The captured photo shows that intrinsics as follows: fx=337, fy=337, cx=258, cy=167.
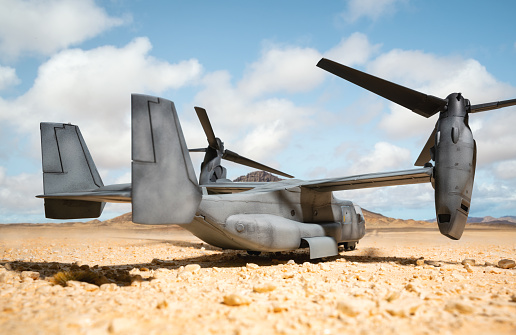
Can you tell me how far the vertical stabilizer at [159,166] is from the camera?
213 inches

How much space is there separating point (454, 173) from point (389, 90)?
2773 mm

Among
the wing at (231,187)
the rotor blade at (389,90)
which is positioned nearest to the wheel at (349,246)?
the wing at (231,187)

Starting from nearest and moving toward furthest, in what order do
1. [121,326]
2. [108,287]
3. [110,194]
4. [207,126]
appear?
[121,326] → [108,287] → [110,194] → [207,126]

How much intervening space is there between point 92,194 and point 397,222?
56.1m

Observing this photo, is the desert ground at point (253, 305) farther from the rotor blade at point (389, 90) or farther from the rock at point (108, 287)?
the rotor blade at point (389, 90)

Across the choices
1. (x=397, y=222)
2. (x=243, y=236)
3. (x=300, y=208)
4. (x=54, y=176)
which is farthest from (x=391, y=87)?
(x=397, y=222)

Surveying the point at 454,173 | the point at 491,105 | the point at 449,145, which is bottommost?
the point at 454,173

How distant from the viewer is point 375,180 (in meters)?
9.14

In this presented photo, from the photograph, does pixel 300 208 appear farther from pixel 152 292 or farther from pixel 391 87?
pixel 152 292

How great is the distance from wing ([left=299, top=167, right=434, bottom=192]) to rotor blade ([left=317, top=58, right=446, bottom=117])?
1723 millimetres

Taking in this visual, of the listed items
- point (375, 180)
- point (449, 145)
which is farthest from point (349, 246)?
point (449, 145)

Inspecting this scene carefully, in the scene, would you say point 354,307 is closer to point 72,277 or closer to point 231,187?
point 72,277

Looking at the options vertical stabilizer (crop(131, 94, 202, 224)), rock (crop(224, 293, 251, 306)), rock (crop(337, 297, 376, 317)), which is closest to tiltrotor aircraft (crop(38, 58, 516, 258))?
vertical stabilizer (crop(131, 94, 202, 224))

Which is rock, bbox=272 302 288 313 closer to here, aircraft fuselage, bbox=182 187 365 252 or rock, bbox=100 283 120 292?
rock, bbox=100 283 120 292
